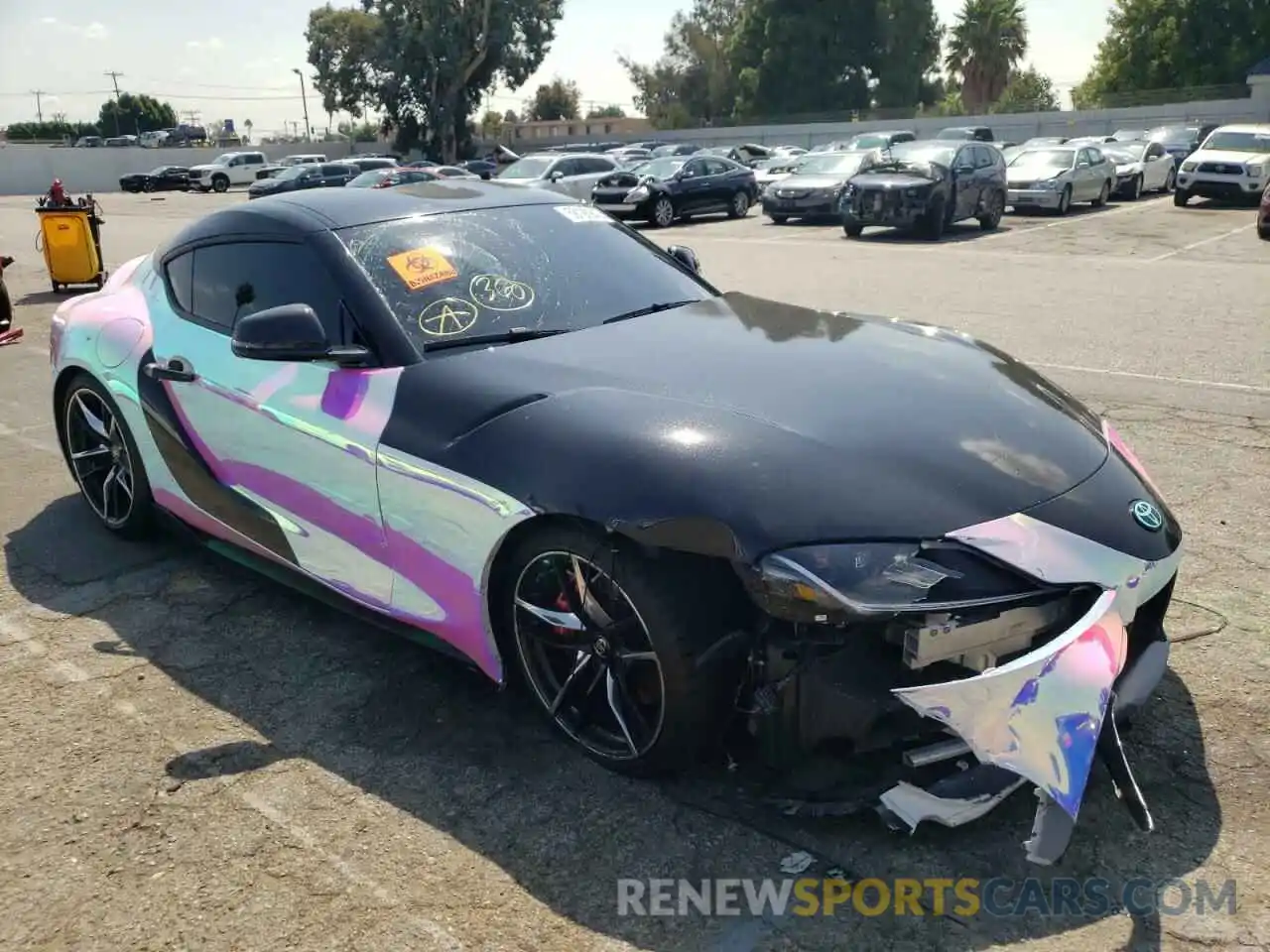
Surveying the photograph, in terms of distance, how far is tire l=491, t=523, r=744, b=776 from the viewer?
2633 millimetres

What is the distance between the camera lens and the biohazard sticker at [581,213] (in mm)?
4301

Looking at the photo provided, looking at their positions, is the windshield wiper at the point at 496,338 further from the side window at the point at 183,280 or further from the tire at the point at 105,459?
the tire at the point at 105,459

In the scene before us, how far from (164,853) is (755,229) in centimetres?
1943

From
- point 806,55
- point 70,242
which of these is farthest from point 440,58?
point 70,242

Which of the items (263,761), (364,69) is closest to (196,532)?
(263,761)

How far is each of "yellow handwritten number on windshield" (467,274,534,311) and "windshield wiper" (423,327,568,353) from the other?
13 centimetres

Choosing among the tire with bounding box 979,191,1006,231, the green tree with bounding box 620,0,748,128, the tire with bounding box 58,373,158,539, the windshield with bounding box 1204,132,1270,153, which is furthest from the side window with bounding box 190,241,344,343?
the green tree with bounding box 620,0,748,128

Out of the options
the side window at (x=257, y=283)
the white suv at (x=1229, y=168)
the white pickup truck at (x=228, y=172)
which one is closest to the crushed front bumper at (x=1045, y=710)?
the side window at (x=257, y=283)

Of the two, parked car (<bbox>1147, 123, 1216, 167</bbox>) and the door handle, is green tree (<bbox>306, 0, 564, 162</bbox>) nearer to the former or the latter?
parked car (<bbox>1147, 123, 1216, 167</bbox>)

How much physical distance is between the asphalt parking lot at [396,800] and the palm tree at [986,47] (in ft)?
239

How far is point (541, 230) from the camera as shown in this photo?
4.09m

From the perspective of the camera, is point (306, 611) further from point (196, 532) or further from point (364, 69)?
point (364, 69)

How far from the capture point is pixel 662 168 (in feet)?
76.0

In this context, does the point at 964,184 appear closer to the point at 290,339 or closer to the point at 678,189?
the point at 678,189
